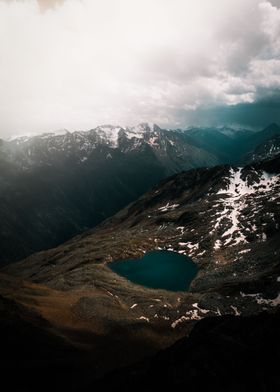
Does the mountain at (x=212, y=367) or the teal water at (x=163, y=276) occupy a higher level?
the mountain at (x=212, y=367)

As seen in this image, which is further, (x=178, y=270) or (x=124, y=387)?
(x=178, y=270)

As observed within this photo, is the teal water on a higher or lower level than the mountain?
→ lower

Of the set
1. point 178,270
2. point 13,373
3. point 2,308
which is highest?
point 2,308

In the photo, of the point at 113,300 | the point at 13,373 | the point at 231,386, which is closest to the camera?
the point at 231,386

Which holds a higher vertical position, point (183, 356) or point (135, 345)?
point (183, 356)

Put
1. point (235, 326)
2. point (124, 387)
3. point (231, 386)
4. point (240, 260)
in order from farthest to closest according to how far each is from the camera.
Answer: point (240, 260) → point (235, 326) → point (124, 387) → point (231, 386)

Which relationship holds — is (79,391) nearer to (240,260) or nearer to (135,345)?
(135,345)

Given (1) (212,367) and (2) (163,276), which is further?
(2) (163,276)

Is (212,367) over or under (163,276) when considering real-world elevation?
over

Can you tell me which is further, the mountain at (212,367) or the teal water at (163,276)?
the teal water at (163,276)

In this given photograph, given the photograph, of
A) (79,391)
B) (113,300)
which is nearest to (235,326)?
(79,391)

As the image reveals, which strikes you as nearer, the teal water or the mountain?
the mountain
